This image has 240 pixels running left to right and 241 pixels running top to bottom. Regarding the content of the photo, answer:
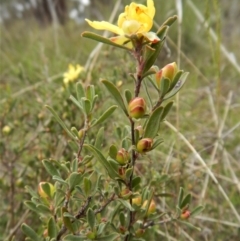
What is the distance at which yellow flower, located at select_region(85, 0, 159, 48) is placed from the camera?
1.86 ft

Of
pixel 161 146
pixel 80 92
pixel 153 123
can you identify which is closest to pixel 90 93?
pixel 80 92

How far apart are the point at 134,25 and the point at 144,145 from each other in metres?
0.15

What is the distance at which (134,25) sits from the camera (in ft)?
1.86

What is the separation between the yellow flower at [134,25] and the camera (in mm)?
566

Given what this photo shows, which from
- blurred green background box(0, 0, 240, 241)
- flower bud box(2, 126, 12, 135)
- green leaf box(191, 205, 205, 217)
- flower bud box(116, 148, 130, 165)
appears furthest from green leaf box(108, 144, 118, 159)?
flower bud box(2, 126, 12, 135)

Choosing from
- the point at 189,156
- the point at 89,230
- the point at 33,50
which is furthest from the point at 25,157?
the point at 33,50

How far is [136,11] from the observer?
0.58m

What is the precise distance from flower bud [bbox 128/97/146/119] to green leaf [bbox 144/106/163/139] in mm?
19

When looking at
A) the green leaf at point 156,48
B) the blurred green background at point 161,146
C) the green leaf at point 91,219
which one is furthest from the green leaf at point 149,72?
the blurred green background at point 161,146

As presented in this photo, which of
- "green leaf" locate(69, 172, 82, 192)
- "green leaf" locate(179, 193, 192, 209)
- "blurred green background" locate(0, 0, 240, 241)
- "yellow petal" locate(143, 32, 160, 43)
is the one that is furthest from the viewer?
"blurred green background" locate(0, 0, 240, 241)

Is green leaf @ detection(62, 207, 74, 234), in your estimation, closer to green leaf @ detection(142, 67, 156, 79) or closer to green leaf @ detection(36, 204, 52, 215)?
green leaf @ detection(36, 204, 52, 215)

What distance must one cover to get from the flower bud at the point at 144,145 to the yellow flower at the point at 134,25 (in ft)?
0.39

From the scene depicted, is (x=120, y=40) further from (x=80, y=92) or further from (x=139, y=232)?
(x=139, y=232)

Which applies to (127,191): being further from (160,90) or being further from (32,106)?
(32,106)
